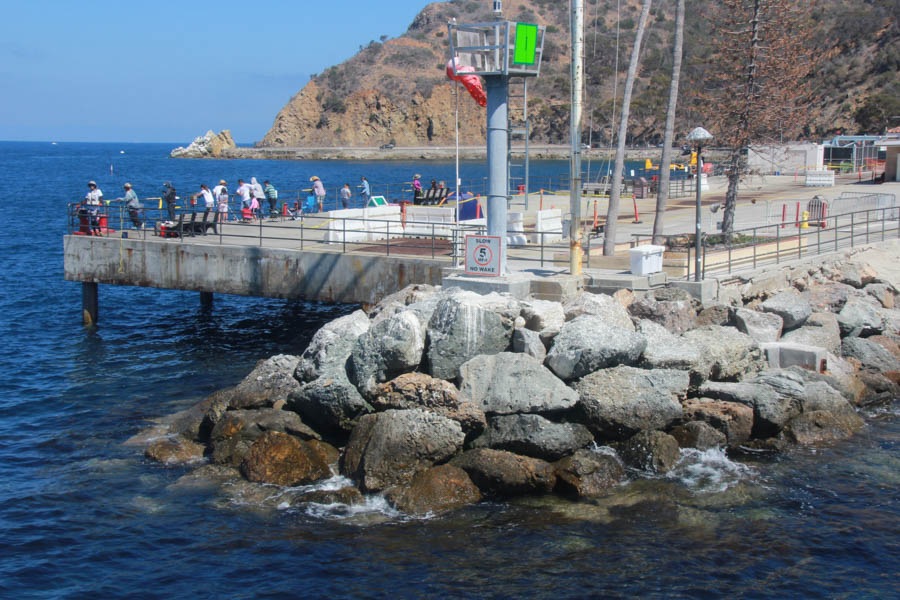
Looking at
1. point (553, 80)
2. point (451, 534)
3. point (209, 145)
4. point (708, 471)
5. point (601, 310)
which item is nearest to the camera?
point (451, 534)

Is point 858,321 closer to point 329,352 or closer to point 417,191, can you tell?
point 329,352

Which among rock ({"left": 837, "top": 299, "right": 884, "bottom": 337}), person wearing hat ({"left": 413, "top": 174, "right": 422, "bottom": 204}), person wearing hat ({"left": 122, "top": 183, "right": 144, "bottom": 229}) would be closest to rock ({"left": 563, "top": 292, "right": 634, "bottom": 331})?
rock ({"left": 837, "top": 299, "right": 884, "bottom": 337})

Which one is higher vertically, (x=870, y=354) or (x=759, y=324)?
(x=759, y=324)

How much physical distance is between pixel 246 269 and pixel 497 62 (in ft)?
31.4

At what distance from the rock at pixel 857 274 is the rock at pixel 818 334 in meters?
4.42

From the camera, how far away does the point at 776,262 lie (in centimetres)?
2200

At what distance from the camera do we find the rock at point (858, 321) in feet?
63.8

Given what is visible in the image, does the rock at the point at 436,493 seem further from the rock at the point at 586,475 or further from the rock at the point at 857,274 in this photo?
the rock at the point at 857,274

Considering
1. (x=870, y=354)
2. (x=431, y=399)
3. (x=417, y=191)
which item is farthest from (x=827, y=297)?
(x=417, y=191)

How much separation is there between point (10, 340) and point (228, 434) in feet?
42.7

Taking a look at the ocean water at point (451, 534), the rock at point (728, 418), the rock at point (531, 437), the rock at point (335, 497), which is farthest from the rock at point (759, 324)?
the rock at point (335, 497)

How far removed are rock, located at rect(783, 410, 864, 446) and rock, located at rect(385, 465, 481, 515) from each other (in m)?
5.84

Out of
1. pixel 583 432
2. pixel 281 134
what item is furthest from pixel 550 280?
pixel 281 134

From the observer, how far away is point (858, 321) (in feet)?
63.9
